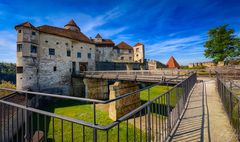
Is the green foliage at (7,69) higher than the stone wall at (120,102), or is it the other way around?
the green foliage at (7,69)

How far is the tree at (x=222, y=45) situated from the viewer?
2716 centimetres

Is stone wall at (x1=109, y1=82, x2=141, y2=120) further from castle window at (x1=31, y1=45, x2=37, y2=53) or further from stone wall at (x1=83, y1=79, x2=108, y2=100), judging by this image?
castle window at (x1=31, y1=45, x2=37, y2=53)

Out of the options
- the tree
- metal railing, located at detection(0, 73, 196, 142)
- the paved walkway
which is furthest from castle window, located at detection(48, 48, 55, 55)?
the tree

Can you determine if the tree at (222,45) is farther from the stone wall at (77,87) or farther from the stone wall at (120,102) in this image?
the stone wall at (77,87)

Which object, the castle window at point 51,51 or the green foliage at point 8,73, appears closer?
the castle window at point 51,51

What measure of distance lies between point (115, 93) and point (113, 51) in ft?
93.6

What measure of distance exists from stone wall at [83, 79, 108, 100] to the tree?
86.5ft

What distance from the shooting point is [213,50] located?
2967 cm

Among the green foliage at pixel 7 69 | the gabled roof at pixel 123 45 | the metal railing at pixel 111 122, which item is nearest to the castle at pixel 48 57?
the metal railing at pixel 111 122

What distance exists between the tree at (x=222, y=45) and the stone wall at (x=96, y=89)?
26.4 m

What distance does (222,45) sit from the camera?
2847 centimetres

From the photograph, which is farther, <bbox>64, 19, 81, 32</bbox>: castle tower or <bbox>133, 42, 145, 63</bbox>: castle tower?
<bbox>133, 42, 145, 63</bbox>: castle tower

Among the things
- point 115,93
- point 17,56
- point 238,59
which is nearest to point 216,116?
point 115,93

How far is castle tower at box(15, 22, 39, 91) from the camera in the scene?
751 inches
